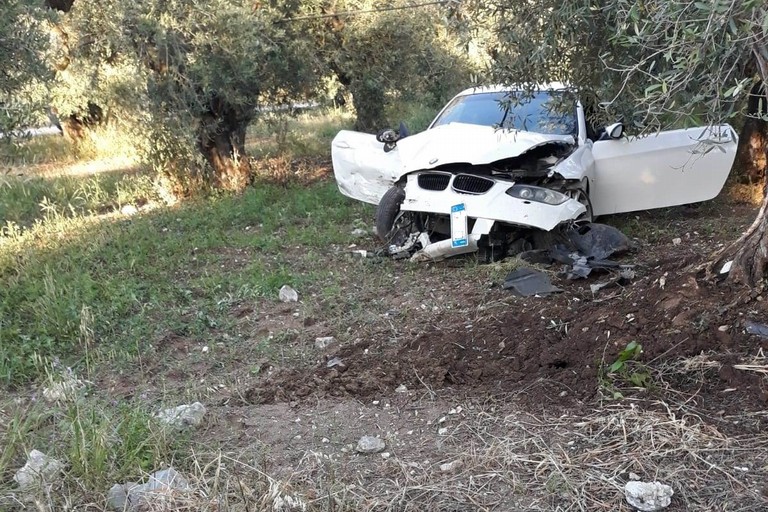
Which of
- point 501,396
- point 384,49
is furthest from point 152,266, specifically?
point 384,49

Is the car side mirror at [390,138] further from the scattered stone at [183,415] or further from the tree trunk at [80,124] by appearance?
the tree trunk at [80,124]

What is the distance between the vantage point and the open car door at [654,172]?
6219mm

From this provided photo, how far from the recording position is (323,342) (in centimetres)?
455

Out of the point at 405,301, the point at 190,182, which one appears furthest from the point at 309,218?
the point at 405,301

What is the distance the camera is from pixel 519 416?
3.38 metres

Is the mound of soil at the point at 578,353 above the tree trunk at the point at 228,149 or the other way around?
the other way around

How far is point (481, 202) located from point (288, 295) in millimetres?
1814

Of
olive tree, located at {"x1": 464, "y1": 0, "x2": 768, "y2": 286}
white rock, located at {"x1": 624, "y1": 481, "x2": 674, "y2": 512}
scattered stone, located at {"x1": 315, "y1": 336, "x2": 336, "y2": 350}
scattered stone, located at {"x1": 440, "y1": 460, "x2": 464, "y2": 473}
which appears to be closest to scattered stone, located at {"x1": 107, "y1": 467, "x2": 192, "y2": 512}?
scattered stone, located at {"x1": 440, "y1": 460, "x2": 464, "y2": 473}

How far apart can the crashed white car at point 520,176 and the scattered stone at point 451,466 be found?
287 centimetres

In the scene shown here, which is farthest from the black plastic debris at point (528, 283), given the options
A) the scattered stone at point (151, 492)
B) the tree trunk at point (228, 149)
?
the tree trunk at point (228, 149)

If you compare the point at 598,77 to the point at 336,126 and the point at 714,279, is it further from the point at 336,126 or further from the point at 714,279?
the point at 336,126

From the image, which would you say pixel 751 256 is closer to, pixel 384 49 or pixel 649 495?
pixel 649 495

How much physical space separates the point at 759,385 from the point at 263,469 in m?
2.43

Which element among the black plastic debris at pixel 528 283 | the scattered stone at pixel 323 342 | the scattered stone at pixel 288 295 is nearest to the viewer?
the scattered stone at pixel 323 342
